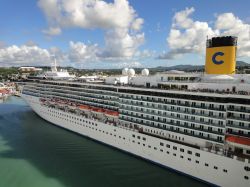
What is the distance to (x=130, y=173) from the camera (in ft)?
85.4

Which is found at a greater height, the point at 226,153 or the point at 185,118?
the point at 185,118

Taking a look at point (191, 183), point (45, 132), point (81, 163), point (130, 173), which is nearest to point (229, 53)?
point (191, 183)

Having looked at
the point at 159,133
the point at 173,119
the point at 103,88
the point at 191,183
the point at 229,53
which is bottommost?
the point at 191,183

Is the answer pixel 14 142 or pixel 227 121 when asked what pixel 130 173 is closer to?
pixel 227 121

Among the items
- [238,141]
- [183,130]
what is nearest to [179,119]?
[183,130]

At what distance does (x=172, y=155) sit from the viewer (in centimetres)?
2497

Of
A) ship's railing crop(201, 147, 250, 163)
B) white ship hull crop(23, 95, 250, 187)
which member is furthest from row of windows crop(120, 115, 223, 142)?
white ship hull crop(23, 95, 250, 187)

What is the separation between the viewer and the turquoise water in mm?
24136

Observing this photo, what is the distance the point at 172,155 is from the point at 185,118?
156 inches

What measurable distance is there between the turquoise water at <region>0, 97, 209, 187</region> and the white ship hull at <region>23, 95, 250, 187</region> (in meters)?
0.98

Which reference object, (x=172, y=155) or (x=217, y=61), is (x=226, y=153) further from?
(x=217, y=61)

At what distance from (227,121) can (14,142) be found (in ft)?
94.6

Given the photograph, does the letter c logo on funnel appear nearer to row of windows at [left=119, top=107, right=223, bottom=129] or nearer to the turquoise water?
row of windows at [left=119, top=107, right=223, bottom=129]

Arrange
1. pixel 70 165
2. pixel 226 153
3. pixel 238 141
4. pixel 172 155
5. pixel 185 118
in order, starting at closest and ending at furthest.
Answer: pixel 238 141 < pixel 226 153 < pixel 172 155 < pixel 185 118 < pixel 70 165
